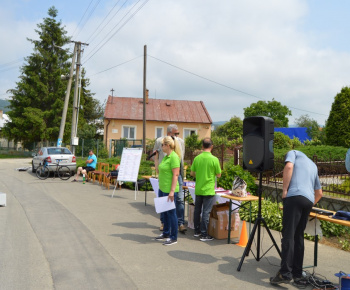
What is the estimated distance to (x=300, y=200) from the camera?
15.6ft

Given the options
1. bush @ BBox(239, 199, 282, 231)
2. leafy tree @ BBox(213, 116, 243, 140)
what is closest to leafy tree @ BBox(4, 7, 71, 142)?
leafy tree @ BBox(213, 116, 243, 140)

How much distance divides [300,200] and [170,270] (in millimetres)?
2014

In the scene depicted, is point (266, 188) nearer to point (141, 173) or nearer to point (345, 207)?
point (345, 207)

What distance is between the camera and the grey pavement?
4.86 metres

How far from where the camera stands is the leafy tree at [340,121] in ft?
63.8

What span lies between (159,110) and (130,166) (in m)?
28.6

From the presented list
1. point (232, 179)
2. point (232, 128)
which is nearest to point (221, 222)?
point (232, 179)

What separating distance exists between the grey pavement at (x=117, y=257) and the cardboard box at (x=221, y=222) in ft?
0.65

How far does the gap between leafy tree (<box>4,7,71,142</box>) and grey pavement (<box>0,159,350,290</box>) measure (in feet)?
122

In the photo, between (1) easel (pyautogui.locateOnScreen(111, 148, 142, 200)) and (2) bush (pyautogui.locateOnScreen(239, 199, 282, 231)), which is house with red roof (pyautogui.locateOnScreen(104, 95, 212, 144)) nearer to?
(1) easel (pyautogui.locateOnScreen(111, 148, 142, 200))

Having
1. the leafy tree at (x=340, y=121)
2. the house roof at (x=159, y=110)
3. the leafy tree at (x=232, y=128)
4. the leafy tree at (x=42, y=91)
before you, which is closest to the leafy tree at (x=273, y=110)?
the leafy tree at (x=232, y=128)

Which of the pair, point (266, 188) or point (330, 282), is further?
point (266, 188)

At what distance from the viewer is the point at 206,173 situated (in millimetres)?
6957

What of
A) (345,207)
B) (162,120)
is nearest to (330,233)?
(345,207)
